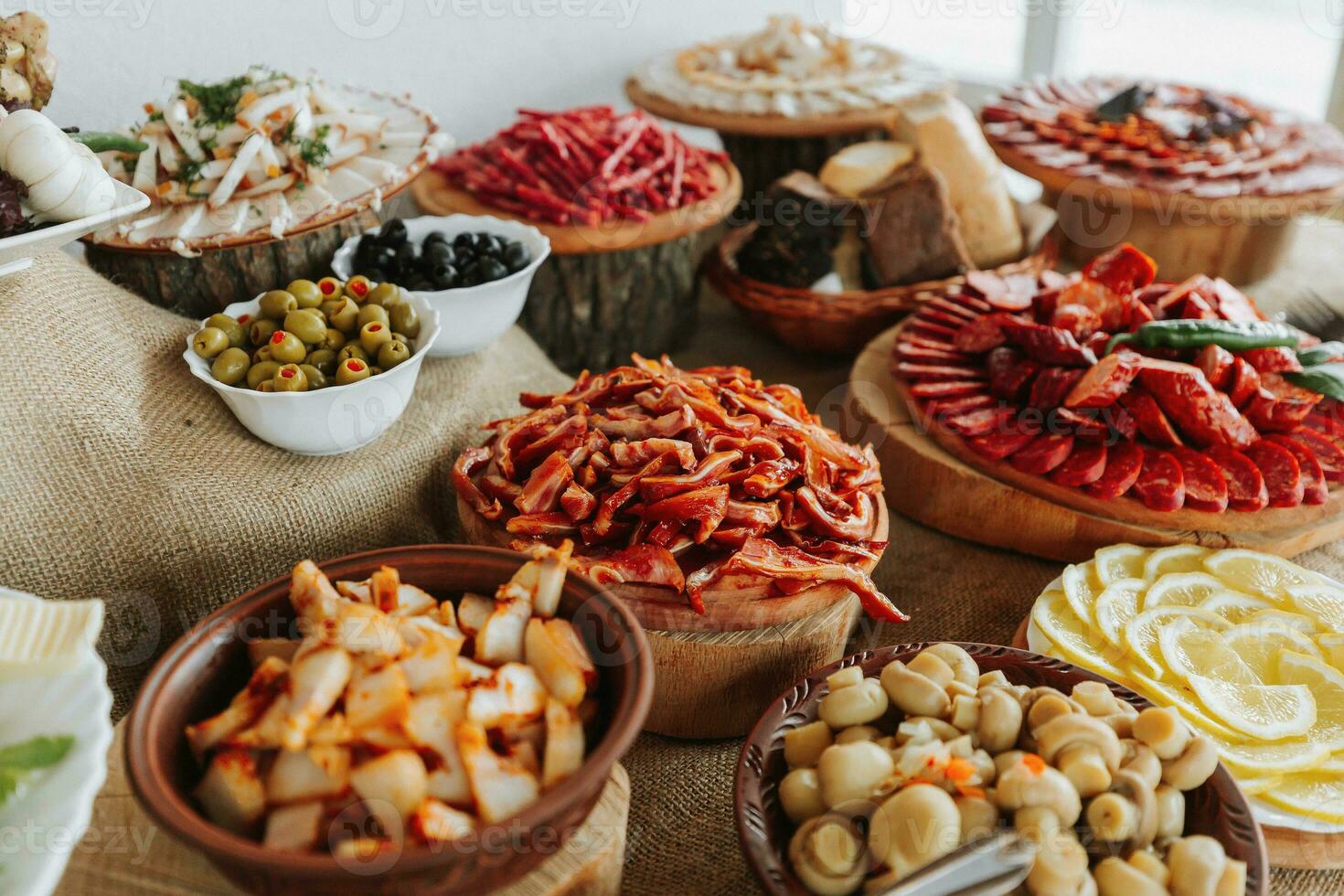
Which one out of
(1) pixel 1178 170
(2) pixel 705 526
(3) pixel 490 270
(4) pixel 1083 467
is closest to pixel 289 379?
(3) pixel 490 270

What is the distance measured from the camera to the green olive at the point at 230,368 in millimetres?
1975

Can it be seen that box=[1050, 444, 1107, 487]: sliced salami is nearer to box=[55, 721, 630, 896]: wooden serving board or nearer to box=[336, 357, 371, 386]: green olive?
box=[55, 721, 630, 896]: wooden serving board

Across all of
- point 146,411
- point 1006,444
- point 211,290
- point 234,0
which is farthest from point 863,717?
point 234,0

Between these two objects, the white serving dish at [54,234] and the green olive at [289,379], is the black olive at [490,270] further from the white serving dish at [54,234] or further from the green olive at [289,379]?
the white serving dish at [54,234]

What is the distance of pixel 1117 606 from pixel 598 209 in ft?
5.83

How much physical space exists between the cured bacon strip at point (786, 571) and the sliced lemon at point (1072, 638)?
0.29 m

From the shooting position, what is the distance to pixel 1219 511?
7.00 feet

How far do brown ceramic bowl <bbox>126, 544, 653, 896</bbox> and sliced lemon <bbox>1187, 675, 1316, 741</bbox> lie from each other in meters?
0.98

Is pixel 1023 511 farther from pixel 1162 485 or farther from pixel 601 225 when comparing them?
pixel 601 225

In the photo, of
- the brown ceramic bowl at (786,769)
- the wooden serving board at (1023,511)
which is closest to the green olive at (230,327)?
the brown ceramic bowl at (786,769)

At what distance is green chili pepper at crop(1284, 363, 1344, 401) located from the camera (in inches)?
91.4

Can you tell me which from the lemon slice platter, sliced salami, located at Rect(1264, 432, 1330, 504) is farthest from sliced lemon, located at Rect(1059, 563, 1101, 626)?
sliced salami, located at Rect(1264, 432, 1330, 504)

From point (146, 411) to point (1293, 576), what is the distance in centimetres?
230

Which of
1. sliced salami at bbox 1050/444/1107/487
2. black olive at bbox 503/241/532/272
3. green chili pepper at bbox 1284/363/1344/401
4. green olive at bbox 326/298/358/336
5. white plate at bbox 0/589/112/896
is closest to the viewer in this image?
white plate at bbox 0/589/112/896
